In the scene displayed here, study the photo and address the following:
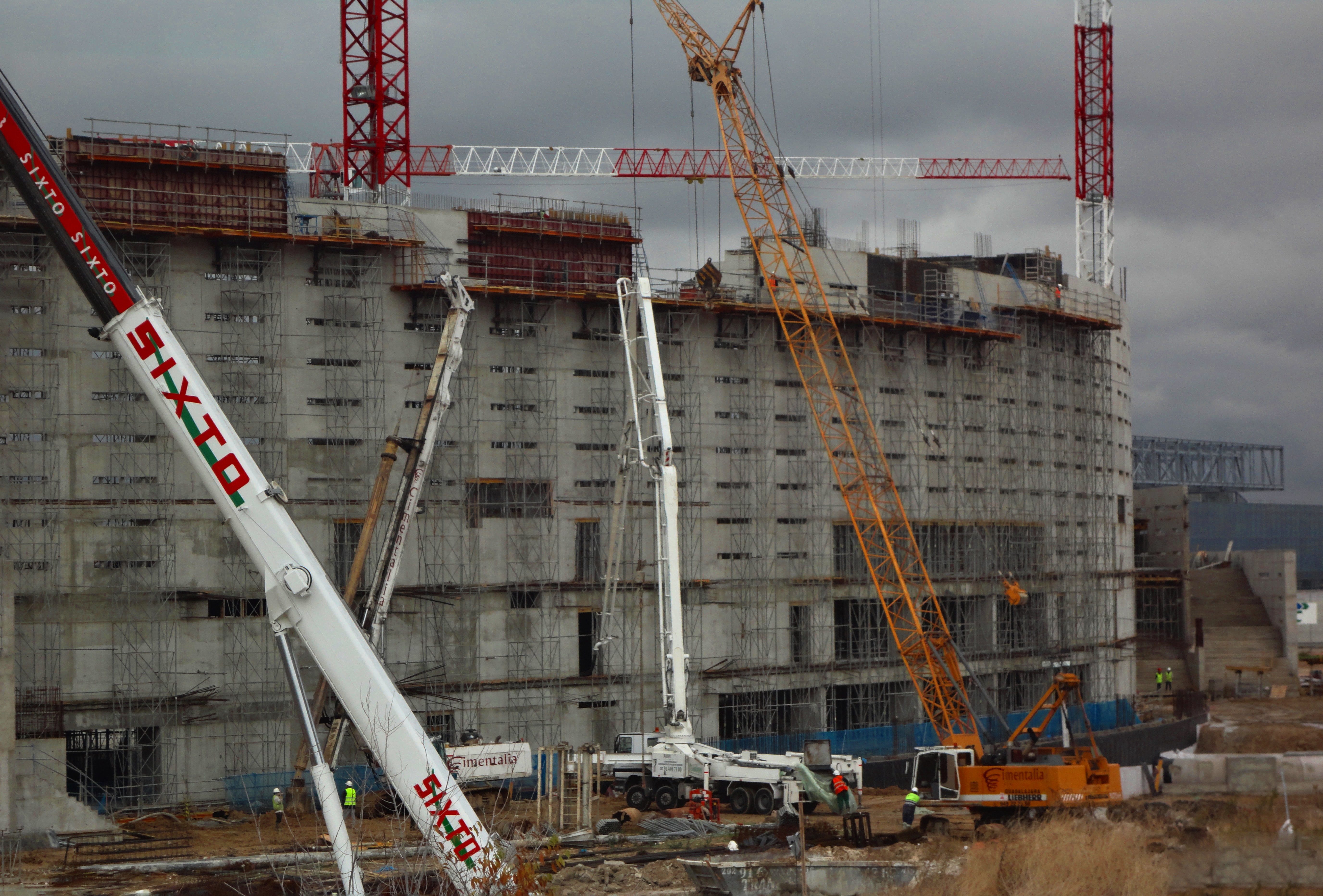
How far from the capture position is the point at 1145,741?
70.6 m

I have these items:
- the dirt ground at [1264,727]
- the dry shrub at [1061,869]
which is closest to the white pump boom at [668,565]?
the dry shrub at [1061,869]

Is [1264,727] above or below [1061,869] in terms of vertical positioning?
below

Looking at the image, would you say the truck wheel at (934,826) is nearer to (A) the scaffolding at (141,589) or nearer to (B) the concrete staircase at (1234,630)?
(A) the scaffolding at (141,589)

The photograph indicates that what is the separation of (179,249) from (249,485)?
3132 cm

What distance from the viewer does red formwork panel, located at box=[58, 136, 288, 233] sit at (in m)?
49.7

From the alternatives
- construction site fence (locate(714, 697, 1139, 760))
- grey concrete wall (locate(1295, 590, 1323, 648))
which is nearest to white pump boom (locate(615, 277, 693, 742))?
construction site fence (locate(714, 697, 1139, 760))

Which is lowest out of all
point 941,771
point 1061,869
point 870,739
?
point 870,739

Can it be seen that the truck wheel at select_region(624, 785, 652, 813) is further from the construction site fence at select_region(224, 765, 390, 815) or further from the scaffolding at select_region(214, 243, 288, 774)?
the scaffolding at select_region(214, 243, 288, 774)

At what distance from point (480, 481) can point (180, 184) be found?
1518 cm

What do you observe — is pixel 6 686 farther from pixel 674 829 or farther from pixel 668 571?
pixel 668 571

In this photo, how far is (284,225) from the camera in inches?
2039

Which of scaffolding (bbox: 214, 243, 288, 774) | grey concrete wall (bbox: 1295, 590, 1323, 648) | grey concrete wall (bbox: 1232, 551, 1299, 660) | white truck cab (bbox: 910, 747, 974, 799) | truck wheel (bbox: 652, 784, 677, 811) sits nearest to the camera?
white truck cab (bbox: 910, 747, 974, 799)

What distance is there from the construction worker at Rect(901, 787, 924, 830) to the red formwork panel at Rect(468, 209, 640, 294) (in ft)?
83.8

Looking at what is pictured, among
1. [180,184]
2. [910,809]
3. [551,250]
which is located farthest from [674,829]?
[180,184]
